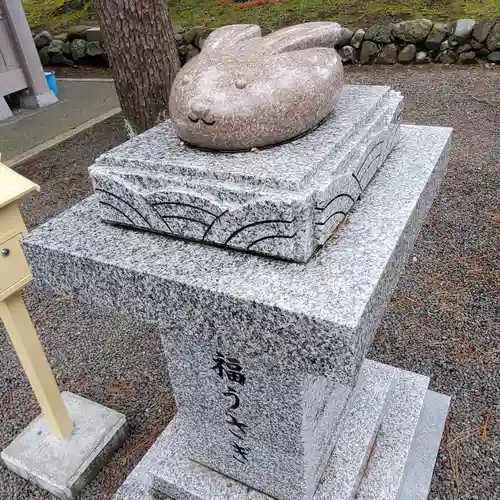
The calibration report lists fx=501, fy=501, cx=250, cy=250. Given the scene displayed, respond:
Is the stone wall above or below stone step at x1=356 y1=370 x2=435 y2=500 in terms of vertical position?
above

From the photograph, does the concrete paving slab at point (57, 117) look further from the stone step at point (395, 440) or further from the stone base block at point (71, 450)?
the stone step at point (395, 440)

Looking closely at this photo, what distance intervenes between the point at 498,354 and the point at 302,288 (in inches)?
77.5

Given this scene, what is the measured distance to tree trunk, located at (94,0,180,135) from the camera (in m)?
3.75

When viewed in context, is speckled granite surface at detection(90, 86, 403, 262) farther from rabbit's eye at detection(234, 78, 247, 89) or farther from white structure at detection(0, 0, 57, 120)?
white structure at detection(0, 0, 57, 120)

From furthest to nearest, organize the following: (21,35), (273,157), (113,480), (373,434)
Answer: (21,35)
(113,480)
(373,434)
(273,157)

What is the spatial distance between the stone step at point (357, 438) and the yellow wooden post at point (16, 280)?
4.09 ft

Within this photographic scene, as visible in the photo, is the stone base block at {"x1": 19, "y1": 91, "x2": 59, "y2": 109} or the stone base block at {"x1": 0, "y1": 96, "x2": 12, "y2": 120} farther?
the stone base block at {"x1": 19, "y1": 91, "x2": 59, "y2": 109}

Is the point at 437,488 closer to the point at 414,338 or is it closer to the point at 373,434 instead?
the point at 373,434

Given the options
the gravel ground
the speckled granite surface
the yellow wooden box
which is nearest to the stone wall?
the gravel ground

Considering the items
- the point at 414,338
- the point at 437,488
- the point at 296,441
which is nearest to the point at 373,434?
the point at 437,488

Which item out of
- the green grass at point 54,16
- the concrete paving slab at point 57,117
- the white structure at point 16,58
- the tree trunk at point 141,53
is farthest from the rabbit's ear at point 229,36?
the green grass at point 54,16

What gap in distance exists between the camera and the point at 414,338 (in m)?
2.96

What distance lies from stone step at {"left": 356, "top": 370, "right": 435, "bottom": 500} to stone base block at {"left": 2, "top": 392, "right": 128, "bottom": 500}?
3.85ft

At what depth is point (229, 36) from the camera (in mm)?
1863
